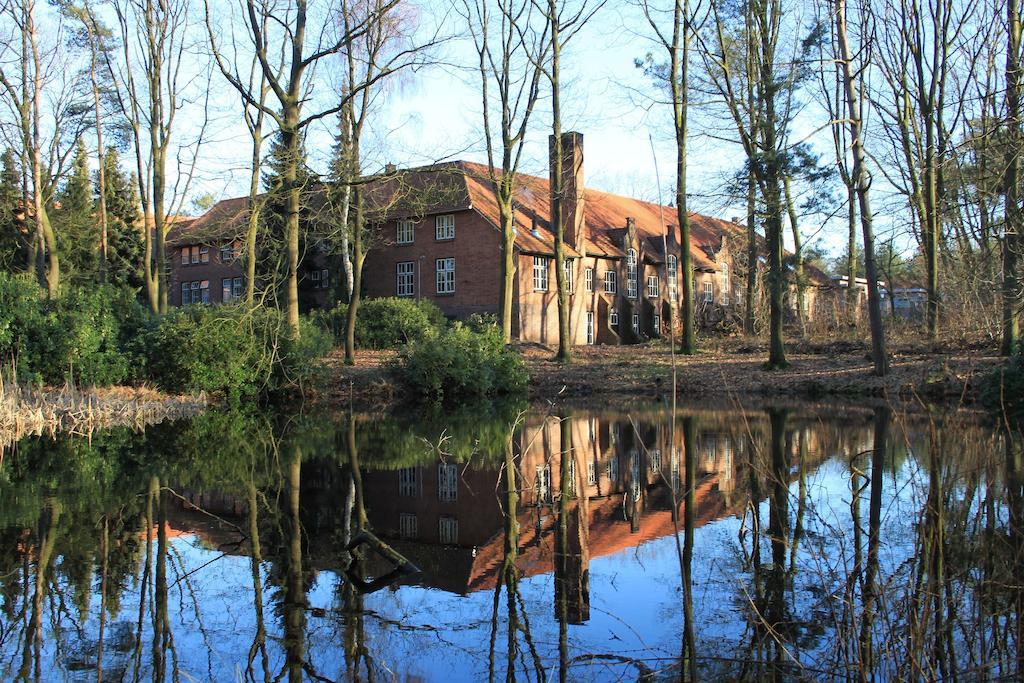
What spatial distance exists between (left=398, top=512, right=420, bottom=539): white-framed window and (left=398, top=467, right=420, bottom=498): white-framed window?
1.13 meters

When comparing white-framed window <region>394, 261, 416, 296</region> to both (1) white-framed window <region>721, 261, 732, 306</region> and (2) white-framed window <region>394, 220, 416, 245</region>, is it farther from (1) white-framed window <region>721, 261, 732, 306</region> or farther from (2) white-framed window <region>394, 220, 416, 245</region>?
(1) white-framed window <region>721, 261, 732, 306</region>

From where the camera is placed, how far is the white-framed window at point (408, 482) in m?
10.9

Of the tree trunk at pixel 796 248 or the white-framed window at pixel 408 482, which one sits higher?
the tree trunk at pixel 796 248

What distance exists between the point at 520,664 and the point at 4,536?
A: 5.75m

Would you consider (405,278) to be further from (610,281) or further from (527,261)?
(610,281)

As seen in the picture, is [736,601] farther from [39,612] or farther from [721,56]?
[721,56]

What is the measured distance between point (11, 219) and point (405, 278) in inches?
667

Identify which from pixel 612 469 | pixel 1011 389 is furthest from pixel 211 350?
pixel 1011 389

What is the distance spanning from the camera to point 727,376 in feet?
89.1

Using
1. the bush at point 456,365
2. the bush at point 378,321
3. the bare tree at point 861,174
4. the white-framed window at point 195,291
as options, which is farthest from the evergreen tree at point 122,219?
the bare tree at point 861,174

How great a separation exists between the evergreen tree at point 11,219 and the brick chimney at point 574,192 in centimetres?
2096

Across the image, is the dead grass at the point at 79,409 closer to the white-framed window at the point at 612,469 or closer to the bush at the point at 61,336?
the bush at the point at 61,336

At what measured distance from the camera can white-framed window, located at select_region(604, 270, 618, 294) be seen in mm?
45728

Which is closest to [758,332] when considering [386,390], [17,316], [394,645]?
[386,390]
